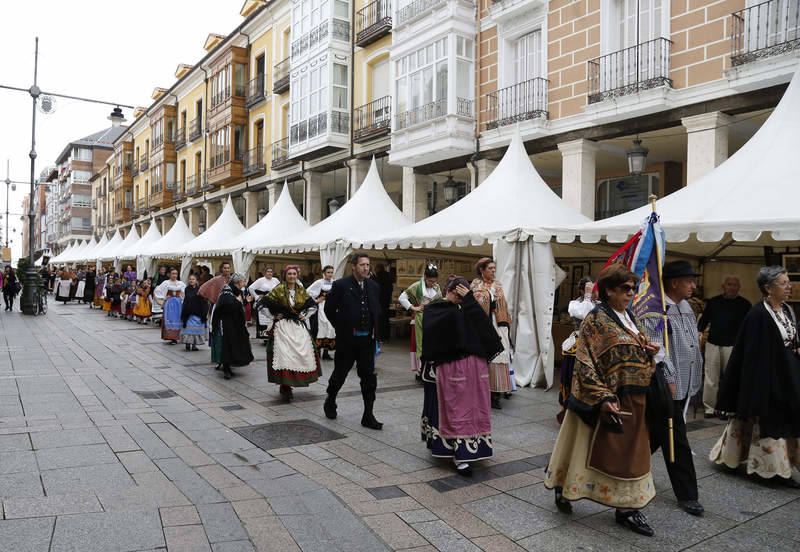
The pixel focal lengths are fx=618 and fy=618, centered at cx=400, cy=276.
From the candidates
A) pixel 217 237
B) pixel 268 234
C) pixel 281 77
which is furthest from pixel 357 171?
pixel 281 77

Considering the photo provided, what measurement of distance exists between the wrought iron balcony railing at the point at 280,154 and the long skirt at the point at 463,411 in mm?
21100

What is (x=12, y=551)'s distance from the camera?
11.3 ft

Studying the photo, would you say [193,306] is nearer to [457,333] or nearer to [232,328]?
[232,328]

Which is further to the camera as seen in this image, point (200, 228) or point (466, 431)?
point (200, 228)

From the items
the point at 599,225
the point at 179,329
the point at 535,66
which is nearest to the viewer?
the point at 599,225

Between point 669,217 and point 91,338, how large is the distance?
1334cm

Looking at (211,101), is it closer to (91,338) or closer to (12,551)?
(91,338)

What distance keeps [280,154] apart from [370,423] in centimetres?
A: 2149

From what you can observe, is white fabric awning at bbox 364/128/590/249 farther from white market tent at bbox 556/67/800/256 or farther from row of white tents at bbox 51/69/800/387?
white market tent at bbox 556/67/800/256

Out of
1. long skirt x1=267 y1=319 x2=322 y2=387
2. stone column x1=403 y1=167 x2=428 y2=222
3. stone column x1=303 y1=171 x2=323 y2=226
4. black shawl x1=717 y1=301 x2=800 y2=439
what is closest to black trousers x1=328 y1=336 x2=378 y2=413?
long skirt x1=267 y1=319 x2=322 y2=387

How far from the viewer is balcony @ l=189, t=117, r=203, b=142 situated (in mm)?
34784

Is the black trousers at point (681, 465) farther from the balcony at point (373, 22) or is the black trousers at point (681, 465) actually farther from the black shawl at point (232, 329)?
the balcony at point (373, 22)

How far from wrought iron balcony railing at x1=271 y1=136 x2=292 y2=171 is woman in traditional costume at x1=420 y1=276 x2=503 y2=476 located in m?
20.9

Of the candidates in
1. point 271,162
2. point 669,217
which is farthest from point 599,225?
point 271,162
